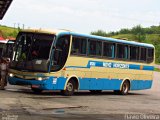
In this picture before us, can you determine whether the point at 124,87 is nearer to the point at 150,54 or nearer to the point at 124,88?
the point at 124,88

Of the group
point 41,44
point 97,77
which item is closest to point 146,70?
point 97,77

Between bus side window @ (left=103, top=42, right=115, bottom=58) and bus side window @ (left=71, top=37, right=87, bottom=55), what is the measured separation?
195 cm

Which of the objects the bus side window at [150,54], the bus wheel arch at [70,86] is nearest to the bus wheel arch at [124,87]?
the bus side window at [150,54]

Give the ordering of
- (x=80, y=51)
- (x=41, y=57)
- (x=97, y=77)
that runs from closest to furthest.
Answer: (x=41, y=57) → (x=80, y=51) → (x=97, y=77)

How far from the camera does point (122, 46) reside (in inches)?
1102

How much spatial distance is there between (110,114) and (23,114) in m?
3.08

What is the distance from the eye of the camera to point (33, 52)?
22.7 meters

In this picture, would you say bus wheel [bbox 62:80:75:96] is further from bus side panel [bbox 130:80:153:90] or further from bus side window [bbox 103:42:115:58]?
bus side panel [bbox 130:80:153:90]

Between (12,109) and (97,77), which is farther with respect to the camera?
(97,77)

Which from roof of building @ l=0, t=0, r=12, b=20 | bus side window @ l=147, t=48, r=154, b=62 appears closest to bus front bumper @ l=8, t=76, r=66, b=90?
roof of building @ l=0, t=0, r=12, b=20

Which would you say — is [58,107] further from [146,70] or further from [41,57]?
[146,70]

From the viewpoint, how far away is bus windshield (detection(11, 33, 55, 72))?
887 inches

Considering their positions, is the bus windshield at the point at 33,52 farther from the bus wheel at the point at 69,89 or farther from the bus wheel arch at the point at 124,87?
the bus wheel arch at the point at 124,87

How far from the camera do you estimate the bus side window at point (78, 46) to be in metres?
23.8
